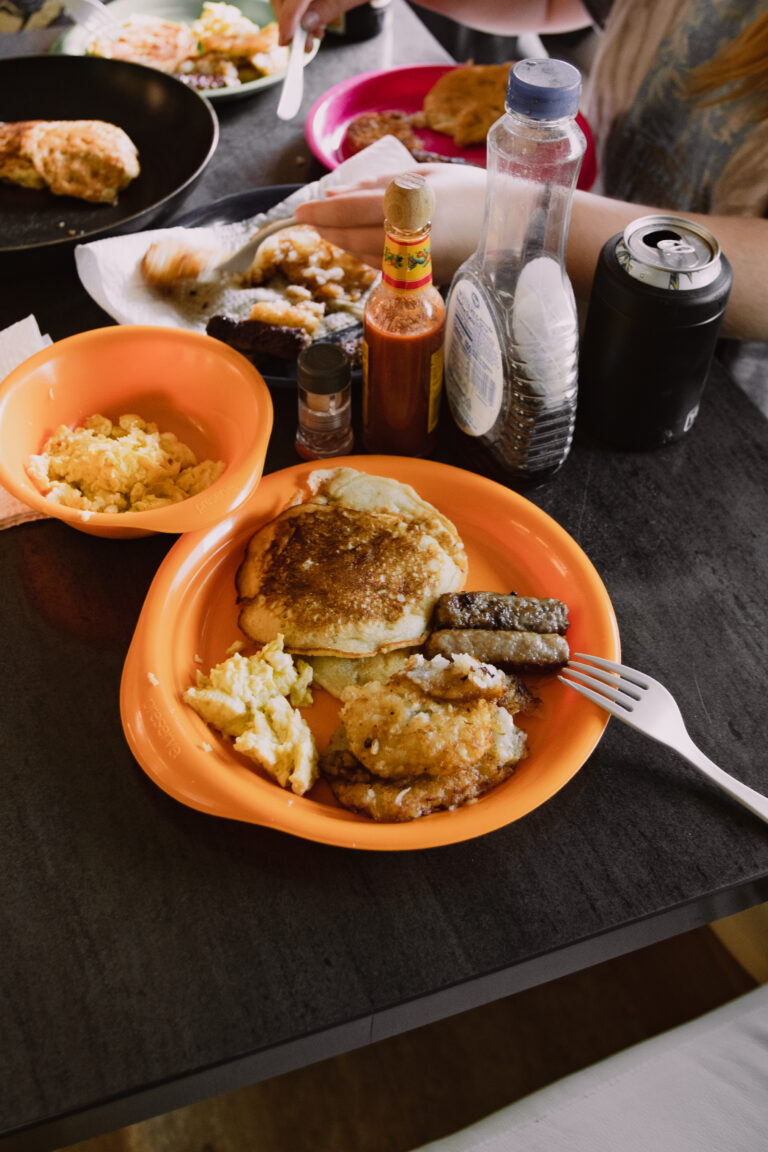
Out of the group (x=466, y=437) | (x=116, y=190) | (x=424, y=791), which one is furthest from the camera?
(x=116, y=190)

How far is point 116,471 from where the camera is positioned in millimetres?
1166

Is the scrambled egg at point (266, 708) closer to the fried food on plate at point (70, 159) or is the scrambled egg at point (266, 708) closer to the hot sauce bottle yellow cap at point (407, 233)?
the hot sauce bottle yellow cap at point (407, 233)

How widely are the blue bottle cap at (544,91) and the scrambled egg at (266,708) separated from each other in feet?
2.28

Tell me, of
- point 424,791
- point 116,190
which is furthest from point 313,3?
point 424,791

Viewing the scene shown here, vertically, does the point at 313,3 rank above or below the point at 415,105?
above

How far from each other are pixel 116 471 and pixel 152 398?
20 centimetres

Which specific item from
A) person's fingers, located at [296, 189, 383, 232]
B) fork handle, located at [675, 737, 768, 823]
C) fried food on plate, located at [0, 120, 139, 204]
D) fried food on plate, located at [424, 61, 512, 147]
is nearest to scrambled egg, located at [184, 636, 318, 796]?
fork handle, located at [675, 737, 768, 823]

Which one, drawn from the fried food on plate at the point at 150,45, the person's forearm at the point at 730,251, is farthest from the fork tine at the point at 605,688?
the fried food on plate at the point at 150,45

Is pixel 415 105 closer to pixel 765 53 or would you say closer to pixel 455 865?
pixel 765 53

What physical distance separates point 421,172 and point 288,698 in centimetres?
100

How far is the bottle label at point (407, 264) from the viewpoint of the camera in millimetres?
1076

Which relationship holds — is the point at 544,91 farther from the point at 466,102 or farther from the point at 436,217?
the point at 466,102

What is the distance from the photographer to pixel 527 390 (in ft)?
3.83

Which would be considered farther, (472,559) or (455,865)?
(472,559)
